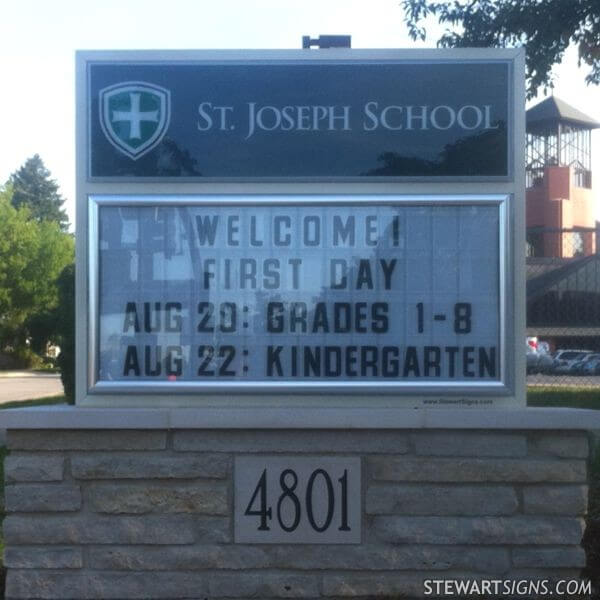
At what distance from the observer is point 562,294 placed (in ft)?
26.1

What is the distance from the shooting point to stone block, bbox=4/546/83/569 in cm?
563

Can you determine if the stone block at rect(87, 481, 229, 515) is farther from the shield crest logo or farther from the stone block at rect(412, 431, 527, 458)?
the shield crest logo

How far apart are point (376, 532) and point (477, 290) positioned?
131 centimetres

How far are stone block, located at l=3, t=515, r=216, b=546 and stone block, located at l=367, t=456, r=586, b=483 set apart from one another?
0.88 metres

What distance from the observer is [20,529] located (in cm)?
562

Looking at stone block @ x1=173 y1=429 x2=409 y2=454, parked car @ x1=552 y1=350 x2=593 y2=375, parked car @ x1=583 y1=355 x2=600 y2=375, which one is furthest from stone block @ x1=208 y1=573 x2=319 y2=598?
parked car @ x1=583 y1=355 x2=600 y2=375

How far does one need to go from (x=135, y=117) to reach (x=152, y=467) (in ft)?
5.81

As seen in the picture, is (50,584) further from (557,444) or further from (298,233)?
(557,444)

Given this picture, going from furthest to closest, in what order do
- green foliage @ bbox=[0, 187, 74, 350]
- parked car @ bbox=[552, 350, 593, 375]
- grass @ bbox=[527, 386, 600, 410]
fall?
green foliage @ bbox=[0, 187, 74, 350] → grass @ bbox=[527, 386, 600, 410] → parked car @ bbox=[552, 350, 593, 375]

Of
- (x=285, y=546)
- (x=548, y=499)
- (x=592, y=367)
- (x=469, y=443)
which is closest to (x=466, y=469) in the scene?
(x=469, y=443)

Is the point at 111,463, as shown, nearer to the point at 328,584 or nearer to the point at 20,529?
the point at 20,529

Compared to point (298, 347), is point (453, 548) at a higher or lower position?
lower

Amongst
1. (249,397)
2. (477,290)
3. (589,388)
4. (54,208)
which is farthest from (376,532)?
(54,208)

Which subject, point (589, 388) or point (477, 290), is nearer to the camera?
point (477, 290)
